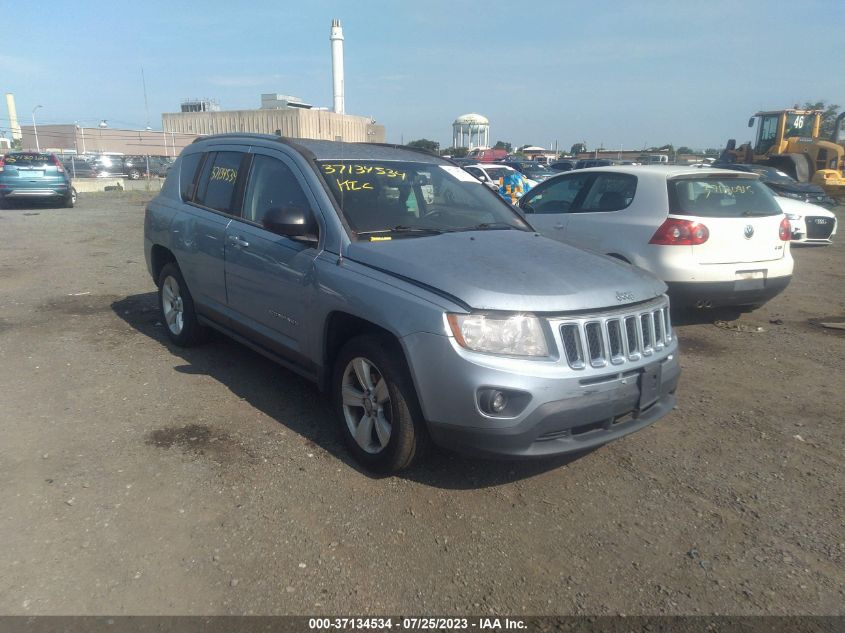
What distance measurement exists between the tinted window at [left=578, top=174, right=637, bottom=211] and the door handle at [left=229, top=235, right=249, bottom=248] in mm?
3890

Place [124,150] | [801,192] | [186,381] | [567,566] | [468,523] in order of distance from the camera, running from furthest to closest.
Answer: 1. [124,150]
2. [801,192]
3. [186,381]
4. [468,523]
5. [567,566]

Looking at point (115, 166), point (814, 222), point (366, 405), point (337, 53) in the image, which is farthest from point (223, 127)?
point (366, 405)

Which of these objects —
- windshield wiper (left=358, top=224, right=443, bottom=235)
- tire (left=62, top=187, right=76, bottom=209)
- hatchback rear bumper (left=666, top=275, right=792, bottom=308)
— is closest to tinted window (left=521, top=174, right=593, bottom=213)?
hatchback rear bumper (left=666, top=275, right=792, bottom=308)

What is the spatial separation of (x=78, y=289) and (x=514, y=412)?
23.6 feet

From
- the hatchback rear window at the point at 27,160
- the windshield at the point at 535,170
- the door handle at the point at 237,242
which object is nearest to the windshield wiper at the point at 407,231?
the door handle at the point at 237,242

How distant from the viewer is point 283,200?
4.43 m

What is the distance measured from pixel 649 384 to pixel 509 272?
37.0 inches

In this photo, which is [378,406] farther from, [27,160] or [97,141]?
[97,141]

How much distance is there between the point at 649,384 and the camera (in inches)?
135

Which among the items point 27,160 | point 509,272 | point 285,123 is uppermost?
point 285,123

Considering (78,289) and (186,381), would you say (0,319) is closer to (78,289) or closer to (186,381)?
(78,289)

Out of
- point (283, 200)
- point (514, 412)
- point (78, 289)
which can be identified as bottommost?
point (78, 289)

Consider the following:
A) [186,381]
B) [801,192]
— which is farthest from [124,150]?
[186,381]

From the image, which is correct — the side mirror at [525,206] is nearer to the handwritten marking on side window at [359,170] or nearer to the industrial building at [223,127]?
the handwritten marking on side window at [359,170]
